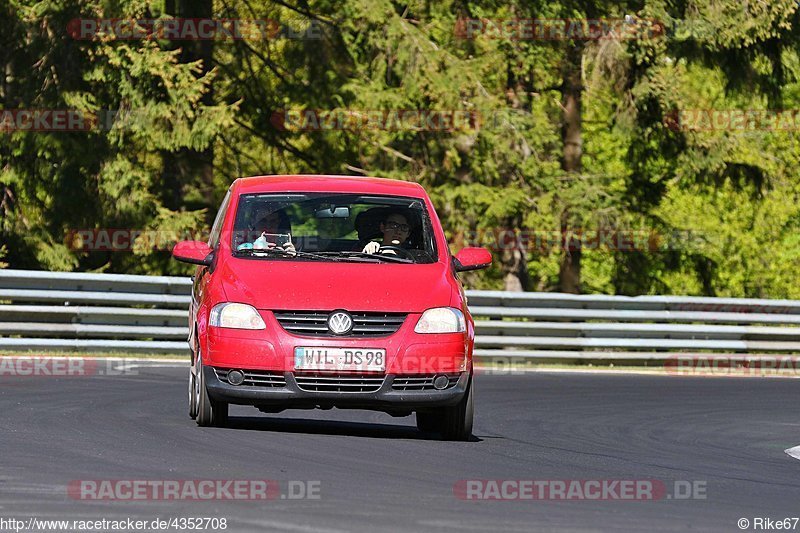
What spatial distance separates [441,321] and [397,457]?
1.25 m

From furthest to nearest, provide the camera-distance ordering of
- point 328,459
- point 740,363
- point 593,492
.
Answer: point 740,363
point 328,459
point 593,492

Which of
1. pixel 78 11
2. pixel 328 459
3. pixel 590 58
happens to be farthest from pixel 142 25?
pixel 328 459

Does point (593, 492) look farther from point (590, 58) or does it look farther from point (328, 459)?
point (590, 58)

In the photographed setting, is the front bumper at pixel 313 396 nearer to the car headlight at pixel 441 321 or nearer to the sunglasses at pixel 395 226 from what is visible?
the car headlight at pixel 441 321

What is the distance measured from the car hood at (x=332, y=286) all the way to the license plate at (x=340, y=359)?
0.88ft

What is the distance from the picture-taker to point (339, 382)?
10766 mm

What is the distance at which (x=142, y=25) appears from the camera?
27.8m

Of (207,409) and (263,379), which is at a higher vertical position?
(263,379)

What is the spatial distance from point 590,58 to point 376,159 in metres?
4.41

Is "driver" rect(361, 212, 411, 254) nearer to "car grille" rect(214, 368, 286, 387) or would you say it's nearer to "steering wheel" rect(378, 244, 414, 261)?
"steering wheel" rect(378, 244, 414, 261)

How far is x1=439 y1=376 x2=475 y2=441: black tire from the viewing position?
1136 centimetres

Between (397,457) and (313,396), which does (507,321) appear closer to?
(313,396)

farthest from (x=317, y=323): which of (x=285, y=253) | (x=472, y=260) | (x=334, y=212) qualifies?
(x=472, y=260)

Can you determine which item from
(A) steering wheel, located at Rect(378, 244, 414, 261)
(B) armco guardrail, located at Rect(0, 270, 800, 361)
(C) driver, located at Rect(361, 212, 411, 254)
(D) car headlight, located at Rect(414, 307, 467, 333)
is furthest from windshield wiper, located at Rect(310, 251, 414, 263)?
(B) armco guardrail, located at Rect(0, 270, 800, 361)
